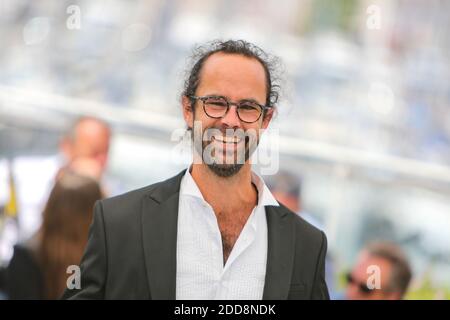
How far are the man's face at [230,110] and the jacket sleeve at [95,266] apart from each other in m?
0.22

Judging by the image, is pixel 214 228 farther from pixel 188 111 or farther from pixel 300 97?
pixel 300 97

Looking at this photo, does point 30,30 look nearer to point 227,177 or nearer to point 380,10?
point 380,10

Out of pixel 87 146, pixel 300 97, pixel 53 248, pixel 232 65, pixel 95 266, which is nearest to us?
pixel 95 266

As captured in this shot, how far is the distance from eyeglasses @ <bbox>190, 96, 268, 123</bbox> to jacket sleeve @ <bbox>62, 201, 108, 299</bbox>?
0.25 meters

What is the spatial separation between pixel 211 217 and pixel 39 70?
6.18ft

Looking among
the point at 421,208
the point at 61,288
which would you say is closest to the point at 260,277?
the point at 61,288

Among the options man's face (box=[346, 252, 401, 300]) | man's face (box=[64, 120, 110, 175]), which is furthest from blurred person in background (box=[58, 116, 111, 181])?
man's face (box=[346, 252, 401, 300])

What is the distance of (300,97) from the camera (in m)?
3.05

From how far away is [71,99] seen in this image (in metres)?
2.92

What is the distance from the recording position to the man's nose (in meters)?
1.23

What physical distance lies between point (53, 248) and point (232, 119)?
3.32 feet

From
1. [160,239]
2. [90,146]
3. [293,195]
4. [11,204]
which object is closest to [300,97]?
[293,195]

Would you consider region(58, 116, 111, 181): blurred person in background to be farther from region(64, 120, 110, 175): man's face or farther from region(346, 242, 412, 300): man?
region(346, 242, 412, 300): man

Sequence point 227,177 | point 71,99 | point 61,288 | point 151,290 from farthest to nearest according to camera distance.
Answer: point 71,99 < point 61,288 < point 227,177 < point 151,290
